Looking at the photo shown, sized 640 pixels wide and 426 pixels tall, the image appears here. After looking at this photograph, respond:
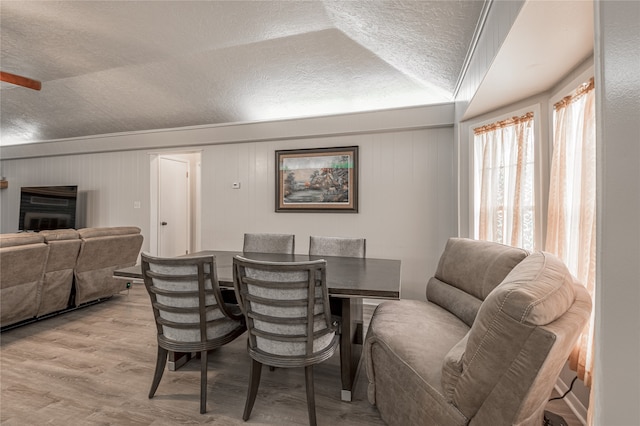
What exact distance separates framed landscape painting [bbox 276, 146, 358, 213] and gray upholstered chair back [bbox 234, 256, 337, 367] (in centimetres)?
237

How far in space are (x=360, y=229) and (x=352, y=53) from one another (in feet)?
6.69

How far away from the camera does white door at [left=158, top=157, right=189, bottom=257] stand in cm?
532

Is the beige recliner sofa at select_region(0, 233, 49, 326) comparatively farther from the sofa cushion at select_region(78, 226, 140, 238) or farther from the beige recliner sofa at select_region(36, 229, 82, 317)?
the sofa cushion at select_region(78, 226, 140, 238)

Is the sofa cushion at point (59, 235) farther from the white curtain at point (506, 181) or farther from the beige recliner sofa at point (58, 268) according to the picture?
the white curtain at point (506, 181)

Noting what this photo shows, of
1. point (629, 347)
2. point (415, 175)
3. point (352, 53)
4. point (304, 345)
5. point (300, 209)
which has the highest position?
A: point (352, 53)

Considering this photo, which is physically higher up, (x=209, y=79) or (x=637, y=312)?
(x=209, y=79)

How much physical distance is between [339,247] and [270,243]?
0.73 metres

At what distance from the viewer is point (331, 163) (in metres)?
4.03

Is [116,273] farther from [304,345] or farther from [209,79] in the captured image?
[209,79]

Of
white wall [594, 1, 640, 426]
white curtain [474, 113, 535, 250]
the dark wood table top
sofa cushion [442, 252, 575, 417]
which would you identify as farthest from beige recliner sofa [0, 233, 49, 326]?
white curtain [474, 113, 535, 250]

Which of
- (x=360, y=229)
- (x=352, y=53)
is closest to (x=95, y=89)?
(x=352, y=53)

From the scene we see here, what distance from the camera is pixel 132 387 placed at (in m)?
2.07

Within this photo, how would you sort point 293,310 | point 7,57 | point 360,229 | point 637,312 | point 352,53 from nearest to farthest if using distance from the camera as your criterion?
point 637,312 < point 293,310 < point 352,53 < point 7,57 < point 360,229

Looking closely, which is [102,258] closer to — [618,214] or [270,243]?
[270,243]
